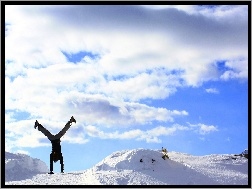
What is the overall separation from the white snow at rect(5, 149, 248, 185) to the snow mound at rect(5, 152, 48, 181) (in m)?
0.37

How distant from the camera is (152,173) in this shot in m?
11.3

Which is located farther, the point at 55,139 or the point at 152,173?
the point at 55,139

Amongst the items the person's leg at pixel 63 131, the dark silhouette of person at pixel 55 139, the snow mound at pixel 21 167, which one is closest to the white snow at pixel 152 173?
the snow mound at pixel 21 167

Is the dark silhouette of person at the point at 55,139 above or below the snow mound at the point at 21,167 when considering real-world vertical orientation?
above

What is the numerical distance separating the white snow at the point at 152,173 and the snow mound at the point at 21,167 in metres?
0.37

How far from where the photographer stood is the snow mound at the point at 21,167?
13.4m

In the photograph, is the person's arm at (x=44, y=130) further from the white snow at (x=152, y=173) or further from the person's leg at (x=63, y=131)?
the white snow at (x=152, y=173)

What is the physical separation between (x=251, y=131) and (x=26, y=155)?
366 inches

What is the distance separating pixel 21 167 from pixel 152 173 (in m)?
5.20

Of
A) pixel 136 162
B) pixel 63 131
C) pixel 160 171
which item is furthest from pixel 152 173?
pixel 63 131

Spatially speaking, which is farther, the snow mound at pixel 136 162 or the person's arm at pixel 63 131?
the person's arm at pixel 63 131

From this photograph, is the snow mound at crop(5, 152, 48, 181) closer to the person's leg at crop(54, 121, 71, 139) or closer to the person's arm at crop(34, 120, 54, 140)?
the person's arm at crop(34, 120, 54, 140)

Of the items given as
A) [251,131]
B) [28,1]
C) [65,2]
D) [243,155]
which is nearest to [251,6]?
[251,131]

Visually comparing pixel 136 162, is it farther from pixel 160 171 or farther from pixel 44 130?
pixel 44 130
